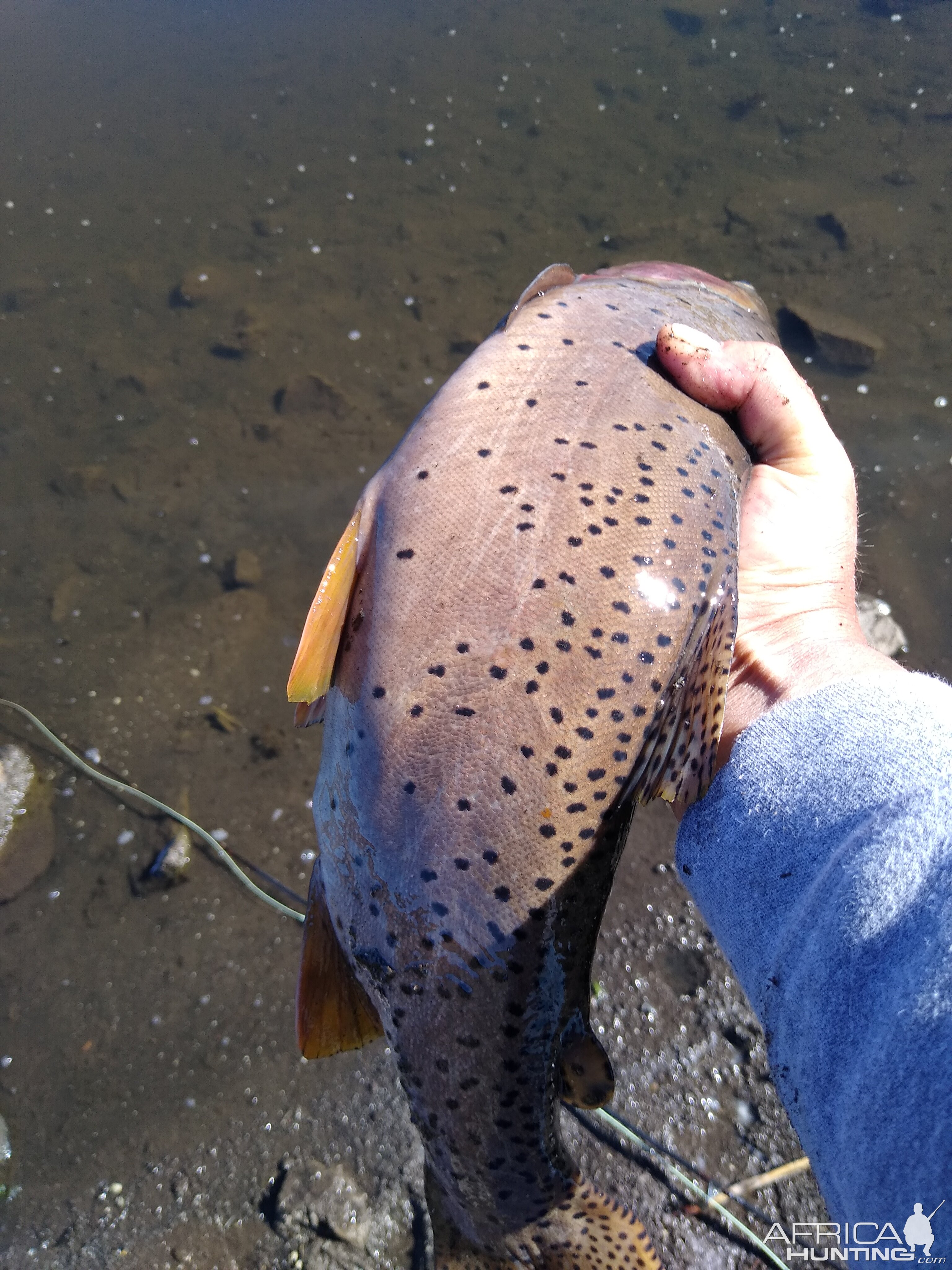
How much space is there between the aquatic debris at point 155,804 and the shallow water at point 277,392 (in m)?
0.06

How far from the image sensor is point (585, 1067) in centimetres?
204

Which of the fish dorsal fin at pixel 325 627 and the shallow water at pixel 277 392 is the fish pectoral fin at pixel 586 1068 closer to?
the fish dorsal fin at pixel 325 627

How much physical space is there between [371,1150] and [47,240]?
781 centimetres

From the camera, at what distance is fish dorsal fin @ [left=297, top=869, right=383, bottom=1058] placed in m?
2.10

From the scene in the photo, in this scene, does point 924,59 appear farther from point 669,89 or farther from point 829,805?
point 829,805

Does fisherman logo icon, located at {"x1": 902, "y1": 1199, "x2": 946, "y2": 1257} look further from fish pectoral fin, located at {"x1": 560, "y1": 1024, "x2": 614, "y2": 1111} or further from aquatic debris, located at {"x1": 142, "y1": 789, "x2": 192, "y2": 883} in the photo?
aquatic debris, located at {"x1": 142, "y1": 789, "x2": 192, "y2": 883}

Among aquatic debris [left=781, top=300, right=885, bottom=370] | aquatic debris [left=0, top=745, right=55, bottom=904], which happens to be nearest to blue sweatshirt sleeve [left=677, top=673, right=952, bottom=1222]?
aquatic debris [left=0, top=745, right=55, bottom=904]

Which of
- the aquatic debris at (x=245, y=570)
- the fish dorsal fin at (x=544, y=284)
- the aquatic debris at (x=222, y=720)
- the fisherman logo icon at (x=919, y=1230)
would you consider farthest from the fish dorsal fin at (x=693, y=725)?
the aquatic debris at (x=245, y=570)

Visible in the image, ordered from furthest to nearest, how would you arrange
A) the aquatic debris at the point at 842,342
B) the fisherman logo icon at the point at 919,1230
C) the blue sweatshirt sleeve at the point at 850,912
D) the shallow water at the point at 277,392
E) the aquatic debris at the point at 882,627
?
the aquatic debris at the point at 842,342, the aquatic debris at the point at 882,627, the shallow water at the point at 277,392, the blue sweatshirt sleeve at the point at 850,912, the fisherman logo icon at the point at 919,1230

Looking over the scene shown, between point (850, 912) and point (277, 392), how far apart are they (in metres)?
5.58

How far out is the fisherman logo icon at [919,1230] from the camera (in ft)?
3.51

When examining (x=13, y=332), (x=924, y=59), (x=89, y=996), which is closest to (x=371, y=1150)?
(x=89, y=996)

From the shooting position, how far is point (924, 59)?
8.23m

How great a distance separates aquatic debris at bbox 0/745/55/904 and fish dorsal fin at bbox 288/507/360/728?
2.85 metres
